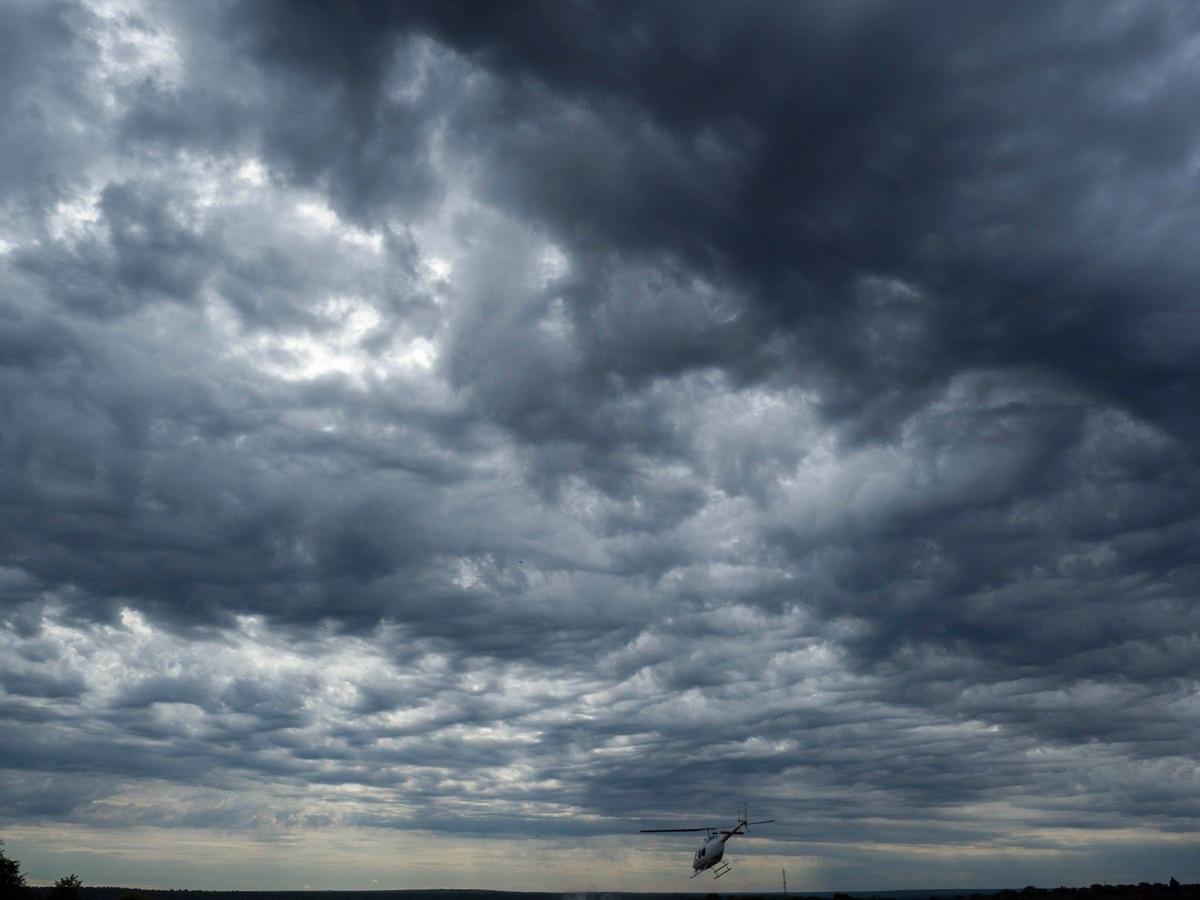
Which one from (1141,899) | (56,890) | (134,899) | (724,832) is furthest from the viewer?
(724,832)

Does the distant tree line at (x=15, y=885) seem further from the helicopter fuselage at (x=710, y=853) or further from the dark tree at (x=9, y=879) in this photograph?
the helicopter fuselage at (x=710, y=853)

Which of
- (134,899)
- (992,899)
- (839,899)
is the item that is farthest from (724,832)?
(134,899)

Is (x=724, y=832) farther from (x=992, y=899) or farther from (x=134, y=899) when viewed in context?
(x=134, y=899)

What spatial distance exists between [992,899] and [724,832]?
47198 mm

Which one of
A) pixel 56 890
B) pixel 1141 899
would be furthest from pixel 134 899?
pixel 1141 899

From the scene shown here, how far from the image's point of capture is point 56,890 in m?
134

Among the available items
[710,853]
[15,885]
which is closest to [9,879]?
[15,885]

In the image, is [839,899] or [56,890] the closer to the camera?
[56,890]

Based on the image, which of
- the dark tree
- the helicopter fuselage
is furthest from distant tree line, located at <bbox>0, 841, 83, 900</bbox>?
the helicopter fuselage

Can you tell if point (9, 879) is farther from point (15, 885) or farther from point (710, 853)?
point (710, 853)

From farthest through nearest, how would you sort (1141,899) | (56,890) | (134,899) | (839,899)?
(839,899), (1141,899), (56,890), (134,899)

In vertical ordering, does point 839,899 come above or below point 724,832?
below

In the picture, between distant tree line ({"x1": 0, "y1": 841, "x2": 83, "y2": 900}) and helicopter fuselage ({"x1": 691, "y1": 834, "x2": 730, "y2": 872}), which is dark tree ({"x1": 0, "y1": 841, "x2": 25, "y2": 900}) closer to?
distant tree line ({"x1": 0, "y1": 841, "x2": 83, "y2": 900})

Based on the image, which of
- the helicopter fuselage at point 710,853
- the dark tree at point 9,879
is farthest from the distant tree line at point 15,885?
the helicopter fuselage at point 710,853
